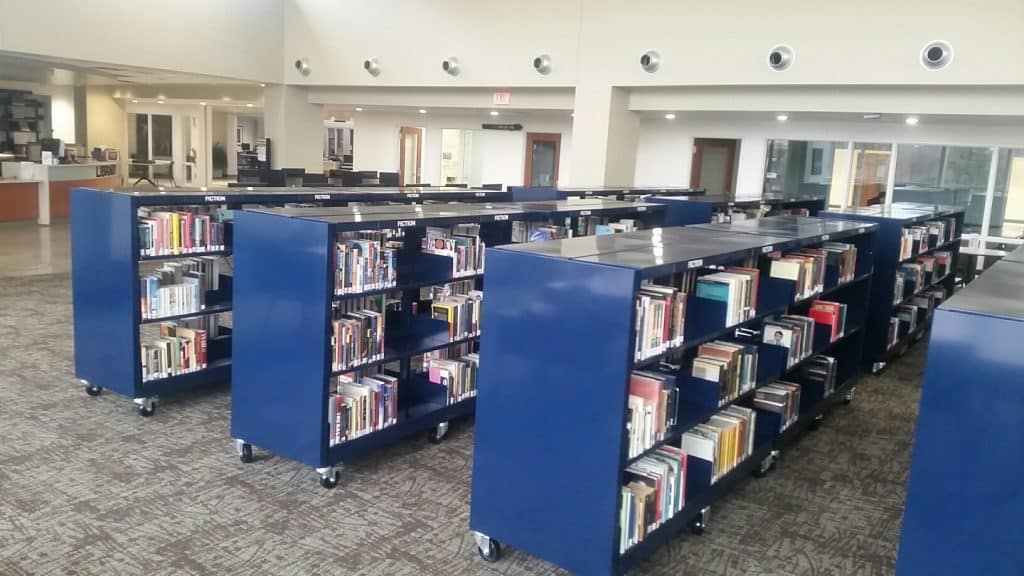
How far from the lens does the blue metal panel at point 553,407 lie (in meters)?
3.06

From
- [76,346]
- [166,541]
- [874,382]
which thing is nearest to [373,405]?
[166,541]

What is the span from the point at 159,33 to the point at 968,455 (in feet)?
41.9

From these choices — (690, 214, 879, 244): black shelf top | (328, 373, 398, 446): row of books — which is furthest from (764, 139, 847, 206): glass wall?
(328, 373, 398, 446): row of books

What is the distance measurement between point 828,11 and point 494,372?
25.3 ft

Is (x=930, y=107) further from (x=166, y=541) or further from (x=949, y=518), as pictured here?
(x=166, y=541)

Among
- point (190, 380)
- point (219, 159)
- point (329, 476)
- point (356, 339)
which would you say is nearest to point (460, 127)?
point (190, 380)

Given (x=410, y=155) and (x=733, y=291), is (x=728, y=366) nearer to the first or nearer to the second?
(x=733, y=291)

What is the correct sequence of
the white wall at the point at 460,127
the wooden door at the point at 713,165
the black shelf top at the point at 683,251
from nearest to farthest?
the black shelf top at the point at 683,251 < the wooden door at the point at 713,165 < the white wall at the point at 460,127

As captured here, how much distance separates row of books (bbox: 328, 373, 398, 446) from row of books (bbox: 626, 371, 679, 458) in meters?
1.72

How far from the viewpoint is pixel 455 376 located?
5074 millimetres

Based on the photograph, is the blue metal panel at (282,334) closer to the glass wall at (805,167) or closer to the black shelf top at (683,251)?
the black shelf top at (683,251)

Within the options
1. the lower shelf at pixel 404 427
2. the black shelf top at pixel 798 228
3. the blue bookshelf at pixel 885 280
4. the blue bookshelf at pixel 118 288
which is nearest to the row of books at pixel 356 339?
the lower shelf at pixel 404 427

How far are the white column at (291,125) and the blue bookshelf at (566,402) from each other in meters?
11.8

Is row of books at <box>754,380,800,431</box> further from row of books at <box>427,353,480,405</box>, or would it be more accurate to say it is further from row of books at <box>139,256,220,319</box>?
row of books at <box>139,256,220,319</box>
